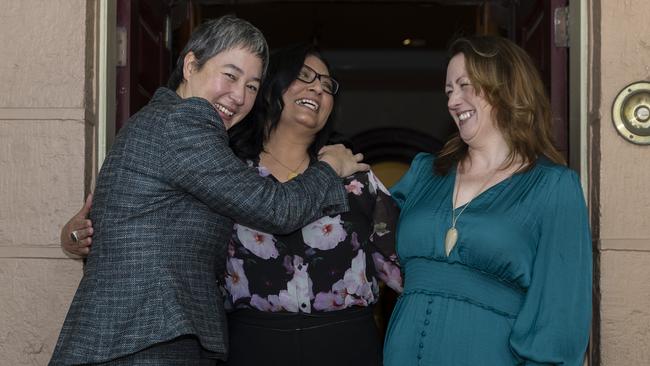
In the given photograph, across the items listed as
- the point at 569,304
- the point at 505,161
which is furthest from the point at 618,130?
the point at 569,304

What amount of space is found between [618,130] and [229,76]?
132cm

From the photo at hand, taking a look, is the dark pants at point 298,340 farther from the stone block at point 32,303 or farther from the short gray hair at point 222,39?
the short gray hair at point 222,39

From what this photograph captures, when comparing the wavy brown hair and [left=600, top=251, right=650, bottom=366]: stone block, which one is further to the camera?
[left=600, top=251, right=650, bottom=366]: stone block

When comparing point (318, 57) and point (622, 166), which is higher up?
point (318, 57)

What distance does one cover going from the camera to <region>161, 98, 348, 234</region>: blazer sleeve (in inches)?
91.0

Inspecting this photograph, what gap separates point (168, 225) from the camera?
233 cm

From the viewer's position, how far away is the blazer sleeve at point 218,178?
2311 millimetres

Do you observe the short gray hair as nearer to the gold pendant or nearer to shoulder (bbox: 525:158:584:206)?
the gold pendant

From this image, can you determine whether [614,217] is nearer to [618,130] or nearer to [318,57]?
[618,130]

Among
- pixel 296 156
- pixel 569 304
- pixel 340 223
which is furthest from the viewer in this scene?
pixel 296 156

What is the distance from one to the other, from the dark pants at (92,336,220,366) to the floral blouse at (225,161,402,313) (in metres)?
0.50

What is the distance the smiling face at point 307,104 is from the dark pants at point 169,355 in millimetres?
969

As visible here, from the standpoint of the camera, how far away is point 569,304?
2.46 meters

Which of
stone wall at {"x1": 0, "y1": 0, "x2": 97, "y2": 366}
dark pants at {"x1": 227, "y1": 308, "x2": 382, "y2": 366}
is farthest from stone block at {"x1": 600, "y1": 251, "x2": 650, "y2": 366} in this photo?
stone wall at {"x1": 0, "y1": 0, "x2": 97, "y2": 366}
